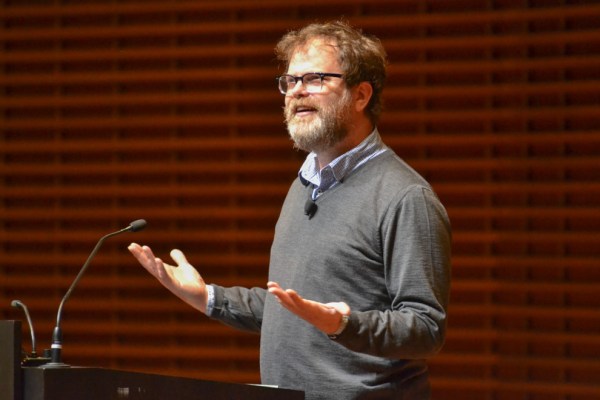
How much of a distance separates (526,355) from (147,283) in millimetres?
2026

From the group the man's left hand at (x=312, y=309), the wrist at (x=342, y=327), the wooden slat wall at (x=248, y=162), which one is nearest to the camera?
the man's left hand at (x=312, y=309)

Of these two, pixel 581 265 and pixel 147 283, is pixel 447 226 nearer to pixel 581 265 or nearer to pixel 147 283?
pixel 581 265

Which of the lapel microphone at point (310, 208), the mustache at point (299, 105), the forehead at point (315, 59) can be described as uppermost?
the forehead at point (315, 59)

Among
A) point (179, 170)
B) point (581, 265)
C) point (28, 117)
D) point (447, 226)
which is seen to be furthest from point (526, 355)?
point (28, 117)

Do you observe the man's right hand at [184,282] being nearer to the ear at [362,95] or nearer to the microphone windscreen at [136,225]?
the microphone windscreen at [136,225]

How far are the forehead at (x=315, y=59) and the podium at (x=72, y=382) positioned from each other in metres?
0.97

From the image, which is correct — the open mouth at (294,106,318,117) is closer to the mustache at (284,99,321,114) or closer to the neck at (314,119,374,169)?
the mustache at (284,99,321,114)

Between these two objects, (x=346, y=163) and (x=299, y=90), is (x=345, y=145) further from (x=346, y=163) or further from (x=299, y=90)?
Result: (x=299, y=90)

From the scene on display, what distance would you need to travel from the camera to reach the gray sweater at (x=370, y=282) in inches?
92.8

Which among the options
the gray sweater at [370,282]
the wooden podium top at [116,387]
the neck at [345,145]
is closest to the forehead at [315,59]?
the neck at [345,145]

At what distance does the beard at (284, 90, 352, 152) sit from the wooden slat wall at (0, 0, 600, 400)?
6.86 ft

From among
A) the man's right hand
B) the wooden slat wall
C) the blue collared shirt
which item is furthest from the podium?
the wooden slat wall

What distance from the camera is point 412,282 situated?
236 centimetres

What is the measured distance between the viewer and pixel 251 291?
2.88 m
